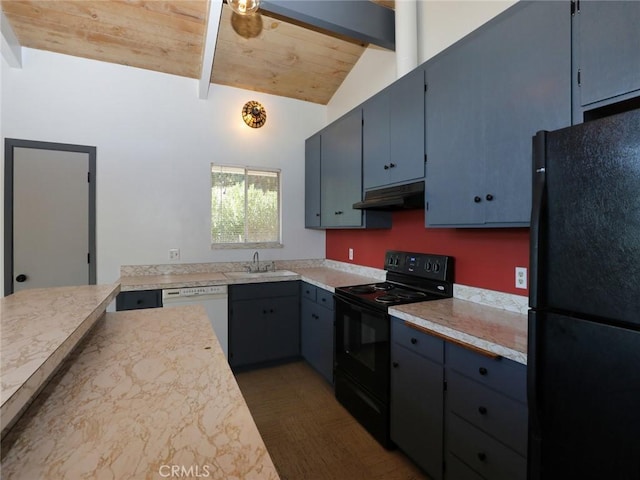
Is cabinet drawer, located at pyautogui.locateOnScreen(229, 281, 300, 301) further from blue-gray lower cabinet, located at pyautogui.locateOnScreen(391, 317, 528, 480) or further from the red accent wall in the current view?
blue-gray lower cabinet, located at pyautogui.locateOnScreen(391, 317, 528, 480)

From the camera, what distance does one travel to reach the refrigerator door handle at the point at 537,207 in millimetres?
1016

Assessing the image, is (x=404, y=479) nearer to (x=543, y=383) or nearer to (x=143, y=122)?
(x=543, y=383)

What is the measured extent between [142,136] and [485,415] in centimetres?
349

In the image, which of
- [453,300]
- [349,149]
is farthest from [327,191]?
[453,300]

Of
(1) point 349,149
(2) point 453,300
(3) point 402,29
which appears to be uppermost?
(3) point 402,29

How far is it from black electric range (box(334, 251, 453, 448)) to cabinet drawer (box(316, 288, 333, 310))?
0.16 m

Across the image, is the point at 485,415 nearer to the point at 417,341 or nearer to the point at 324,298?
the point at 417,341

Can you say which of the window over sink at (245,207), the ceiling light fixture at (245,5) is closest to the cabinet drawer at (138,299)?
the window over sink at (245,207)

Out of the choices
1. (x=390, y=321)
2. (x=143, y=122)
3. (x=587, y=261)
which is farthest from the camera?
(x=143, y=122)

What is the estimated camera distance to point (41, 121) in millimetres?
2760

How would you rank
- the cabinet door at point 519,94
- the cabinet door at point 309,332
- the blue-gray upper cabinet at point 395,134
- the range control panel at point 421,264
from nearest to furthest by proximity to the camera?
1. the cabinet door at point 519,94
2. the blue-gray upper cabinet at point 395,134
3. the range control panel at point 421,264
4. the cabinet door at point 309,332

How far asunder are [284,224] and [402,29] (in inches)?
88.2

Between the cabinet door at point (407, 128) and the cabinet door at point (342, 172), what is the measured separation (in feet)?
1.54

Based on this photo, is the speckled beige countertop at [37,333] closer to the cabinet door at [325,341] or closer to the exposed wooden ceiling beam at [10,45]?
the cabinet door at [325,341]
